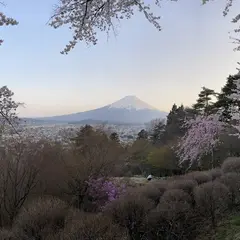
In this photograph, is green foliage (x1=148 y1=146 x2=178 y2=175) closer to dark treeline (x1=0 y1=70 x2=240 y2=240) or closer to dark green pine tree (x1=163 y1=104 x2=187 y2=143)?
dark treeline (x1=0 y1=70 x2=240 y2=240)

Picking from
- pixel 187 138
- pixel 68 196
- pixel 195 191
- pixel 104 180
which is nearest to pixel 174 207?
pixel 195 191

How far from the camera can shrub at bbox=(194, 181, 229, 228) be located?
34.0ft

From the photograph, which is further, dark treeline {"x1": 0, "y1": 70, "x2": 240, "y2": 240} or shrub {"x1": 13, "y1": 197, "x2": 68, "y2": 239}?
dark treeline {"x1": 0, "y1": 70, "x2": 240, "y2": 240}

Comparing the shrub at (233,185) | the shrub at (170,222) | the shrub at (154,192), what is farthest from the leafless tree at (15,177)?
the shrub at (233,185)

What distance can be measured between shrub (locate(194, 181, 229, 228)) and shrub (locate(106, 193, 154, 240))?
1828 millimetres

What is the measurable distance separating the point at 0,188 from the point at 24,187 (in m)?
1.17

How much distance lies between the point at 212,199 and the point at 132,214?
2913mm

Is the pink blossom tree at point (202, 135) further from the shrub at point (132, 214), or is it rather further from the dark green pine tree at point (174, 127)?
the dark green pine tree at point (174, 127)

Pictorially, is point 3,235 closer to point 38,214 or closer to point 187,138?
point 38,214

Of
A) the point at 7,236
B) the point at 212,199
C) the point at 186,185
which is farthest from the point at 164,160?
the point at 7,236

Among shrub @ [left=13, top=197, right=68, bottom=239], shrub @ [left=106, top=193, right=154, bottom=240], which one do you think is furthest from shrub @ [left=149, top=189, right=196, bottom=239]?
shrub @ [left=13, top=197, right=68, bottom=239]

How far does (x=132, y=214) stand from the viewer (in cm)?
900

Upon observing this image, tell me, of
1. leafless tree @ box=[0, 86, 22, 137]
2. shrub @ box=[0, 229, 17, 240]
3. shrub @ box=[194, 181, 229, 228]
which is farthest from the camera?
shrub @ box=[194, 181, 229, 228]

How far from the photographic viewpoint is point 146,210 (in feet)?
30.3
